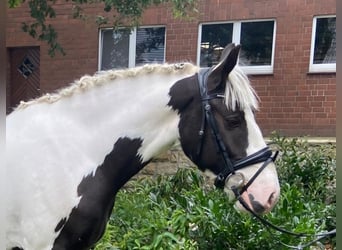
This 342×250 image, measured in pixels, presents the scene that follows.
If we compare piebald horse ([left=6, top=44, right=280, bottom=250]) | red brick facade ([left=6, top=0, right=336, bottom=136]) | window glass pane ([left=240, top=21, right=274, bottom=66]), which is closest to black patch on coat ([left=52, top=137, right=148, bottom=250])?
piebald horse ([left=6, top=44, right=280, bottom=250])

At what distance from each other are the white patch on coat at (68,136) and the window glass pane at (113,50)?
4769 mm

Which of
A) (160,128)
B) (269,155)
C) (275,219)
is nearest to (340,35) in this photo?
(269,155)

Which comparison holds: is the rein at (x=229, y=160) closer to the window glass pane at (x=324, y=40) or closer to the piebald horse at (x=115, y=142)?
the piebald horse at (x=115, y=142)

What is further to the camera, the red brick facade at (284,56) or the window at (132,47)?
the window at (132,47)

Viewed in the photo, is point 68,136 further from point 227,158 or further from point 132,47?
point 132,47

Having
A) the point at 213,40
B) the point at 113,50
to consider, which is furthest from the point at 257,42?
the point at 113,50

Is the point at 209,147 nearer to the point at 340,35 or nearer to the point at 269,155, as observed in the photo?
the point at 269,155

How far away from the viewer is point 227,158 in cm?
206

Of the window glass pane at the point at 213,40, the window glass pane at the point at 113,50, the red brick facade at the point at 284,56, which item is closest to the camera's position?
the red brick facade at the point at 284,56

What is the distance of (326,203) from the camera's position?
411cm

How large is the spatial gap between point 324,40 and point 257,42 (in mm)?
880

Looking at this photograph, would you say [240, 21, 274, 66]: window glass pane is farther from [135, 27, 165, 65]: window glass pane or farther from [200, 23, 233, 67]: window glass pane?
[135, 27, 165, 65]: window glass pane

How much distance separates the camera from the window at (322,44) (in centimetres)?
584

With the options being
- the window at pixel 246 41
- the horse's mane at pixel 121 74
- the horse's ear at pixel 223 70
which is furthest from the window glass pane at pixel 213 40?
the horse's ear at pixel 223 70
